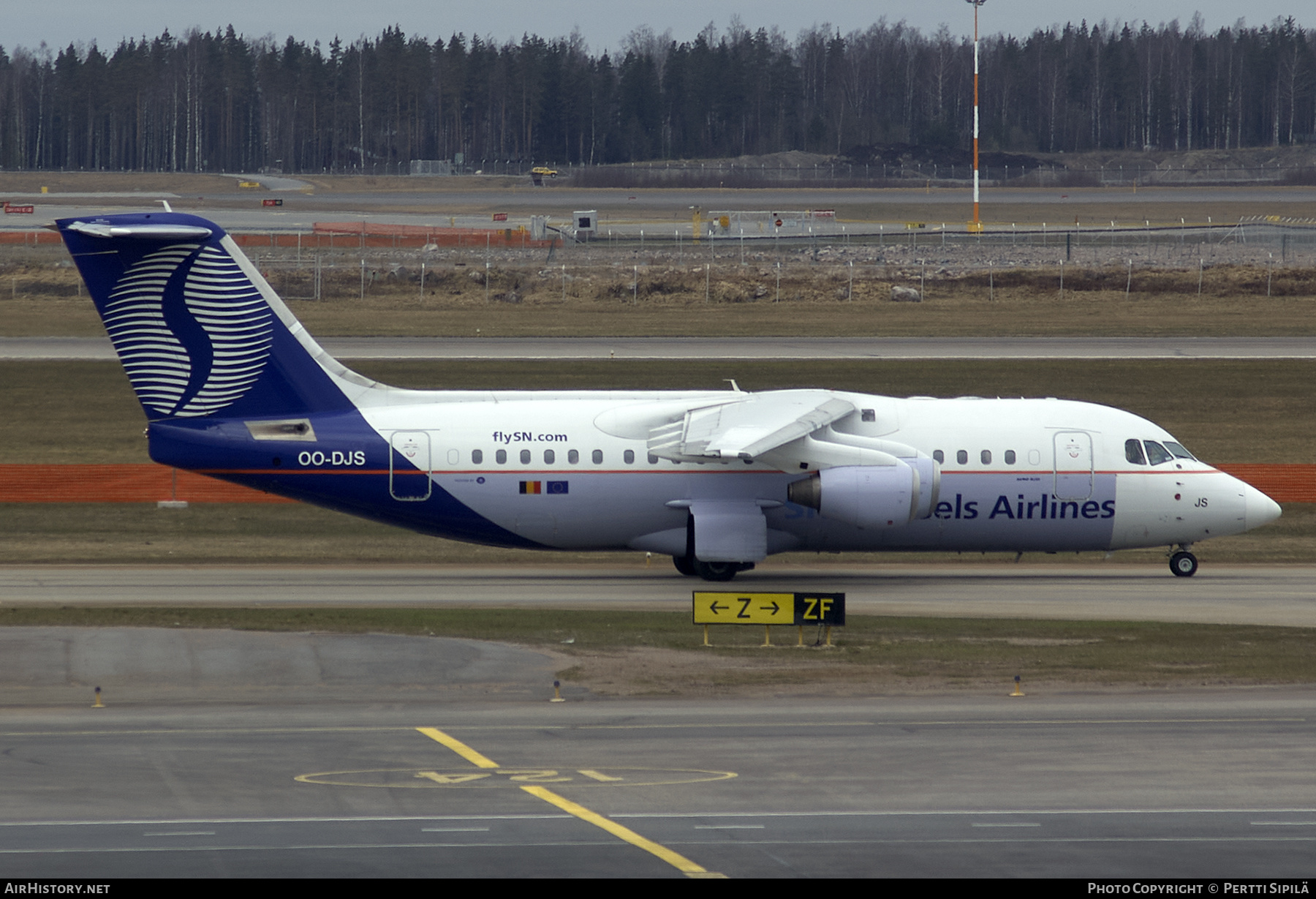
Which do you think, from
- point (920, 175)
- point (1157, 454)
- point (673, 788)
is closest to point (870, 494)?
point (1157, 454)

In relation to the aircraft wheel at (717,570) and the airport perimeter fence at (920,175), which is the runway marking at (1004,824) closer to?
the aircraft wheel at (717,570)

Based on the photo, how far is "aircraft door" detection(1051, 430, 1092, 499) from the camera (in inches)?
1345

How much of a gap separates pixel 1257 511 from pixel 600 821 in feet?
77.3

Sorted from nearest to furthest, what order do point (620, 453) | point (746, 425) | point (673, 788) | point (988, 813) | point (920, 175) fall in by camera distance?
point (988, 813), point (673, 788), point (746, 425), point (620, 453), point (920, 175)

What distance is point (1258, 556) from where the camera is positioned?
Result: 3788 cm

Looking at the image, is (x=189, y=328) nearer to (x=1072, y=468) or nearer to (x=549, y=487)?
(x=549, y=487)

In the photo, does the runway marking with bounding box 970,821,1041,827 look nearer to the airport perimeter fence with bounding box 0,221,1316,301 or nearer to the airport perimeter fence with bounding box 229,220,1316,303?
the airport perimeter fence with bounding box 229,220,1316,303

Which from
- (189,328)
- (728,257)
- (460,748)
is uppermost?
(728,257)

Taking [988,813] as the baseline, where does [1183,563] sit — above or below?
below

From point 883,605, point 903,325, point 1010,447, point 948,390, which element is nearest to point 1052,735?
point 883,605

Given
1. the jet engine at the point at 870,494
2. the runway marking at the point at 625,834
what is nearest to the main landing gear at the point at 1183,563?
the jet engine at the point at 870,494

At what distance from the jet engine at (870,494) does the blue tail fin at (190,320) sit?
1095cm

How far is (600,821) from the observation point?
16.1 meters

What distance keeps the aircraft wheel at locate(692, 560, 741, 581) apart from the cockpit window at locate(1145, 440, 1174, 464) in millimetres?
9702
